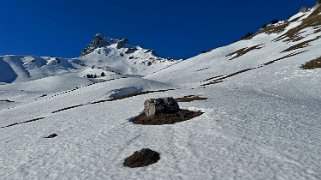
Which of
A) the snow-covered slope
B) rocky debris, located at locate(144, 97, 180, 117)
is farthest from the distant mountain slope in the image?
rocky debris, located at locate(144, 97, 180, 117)

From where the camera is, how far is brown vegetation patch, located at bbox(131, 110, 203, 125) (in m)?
33.7

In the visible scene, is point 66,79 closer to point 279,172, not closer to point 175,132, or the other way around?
point 175,132

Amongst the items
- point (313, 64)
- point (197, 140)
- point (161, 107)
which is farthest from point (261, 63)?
point (197, 140)

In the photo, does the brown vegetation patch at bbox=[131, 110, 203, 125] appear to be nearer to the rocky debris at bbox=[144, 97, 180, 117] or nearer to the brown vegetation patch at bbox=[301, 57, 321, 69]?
the rocky debris at bbox=[144, 97, 180, 117]

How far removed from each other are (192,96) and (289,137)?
21.3 m

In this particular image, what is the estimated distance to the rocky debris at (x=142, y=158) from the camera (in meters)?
23.3

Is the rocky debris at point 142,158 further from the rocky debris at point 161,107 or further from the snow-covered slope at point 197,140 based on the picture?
the rocky debris at point 161,107

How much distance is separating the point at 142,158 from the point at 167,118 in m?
10.8

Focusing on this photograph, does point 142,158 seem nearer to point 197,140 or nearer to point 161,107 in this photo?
point 197,140

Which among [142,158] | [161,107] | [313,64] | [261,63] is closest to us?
[142,158]

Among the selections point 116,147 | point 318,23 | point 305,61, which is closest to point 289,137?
point 116,147

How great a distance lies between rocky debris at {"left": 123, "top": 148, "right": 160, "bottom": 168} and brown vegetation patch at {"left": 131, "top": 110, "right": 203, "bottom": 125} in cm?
909

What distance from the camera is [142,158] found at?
23750mm

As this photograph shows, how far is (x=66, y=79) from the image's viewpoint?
147125 mm
